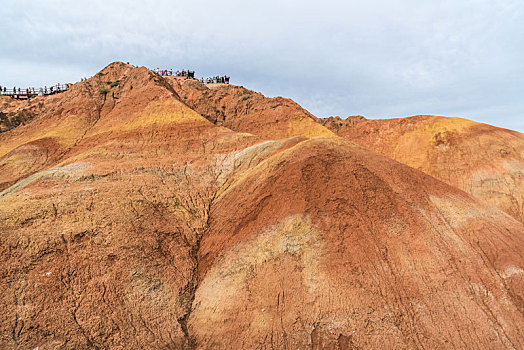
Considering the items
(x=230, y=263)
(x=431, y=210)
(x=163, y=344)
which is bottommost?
(x=163, y=344)

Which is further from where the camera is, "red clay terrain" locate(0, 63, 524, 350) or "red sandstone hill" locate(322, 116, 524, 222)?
"red sandstone hill" locate(322, 116, 524, 222)

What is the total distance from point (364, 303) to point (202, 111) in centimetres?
2862

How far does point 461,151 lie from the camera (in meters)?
28.6

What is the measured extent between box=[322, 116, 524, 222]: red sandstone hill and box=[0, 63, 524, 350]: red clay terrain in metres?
13.7

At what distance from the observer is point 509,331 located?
30.2 ft

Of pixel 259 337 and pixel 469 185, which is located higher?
pixel 469 185

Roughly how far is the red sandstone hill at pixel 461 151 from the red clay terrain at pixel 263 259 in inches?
541

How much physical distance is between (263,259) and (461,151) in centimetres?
2598

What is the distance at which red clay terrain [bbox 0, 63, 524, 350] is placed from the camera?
9.23 m

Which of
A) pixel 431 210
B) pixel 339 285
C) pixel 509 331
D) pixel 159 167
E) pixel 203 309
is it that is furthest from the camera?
pixel 159 167

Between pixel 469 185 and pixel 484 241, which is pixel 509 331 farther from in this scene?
pixel 469 185

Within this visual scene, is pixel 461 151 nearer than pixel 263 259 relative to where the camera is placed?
No

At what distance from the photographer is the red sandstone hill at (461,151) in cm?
2447

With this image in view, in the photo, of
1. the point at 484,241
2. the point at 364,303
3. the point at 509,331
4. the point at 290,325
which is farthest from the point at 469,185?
the point at 290,325
